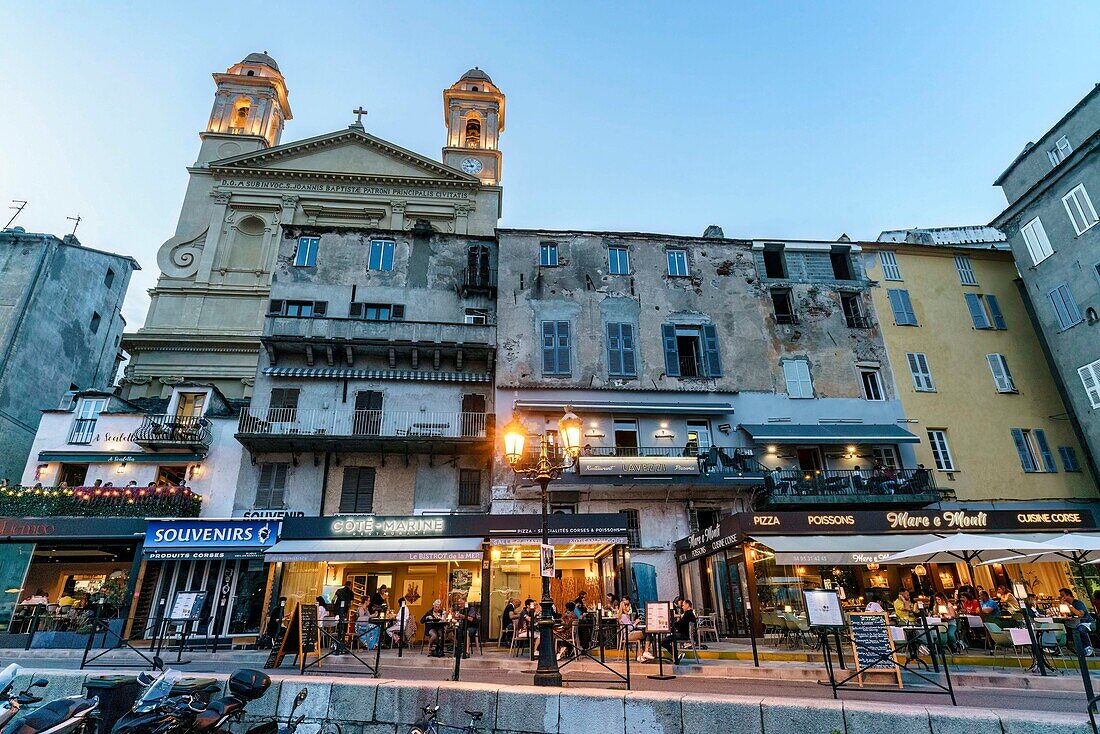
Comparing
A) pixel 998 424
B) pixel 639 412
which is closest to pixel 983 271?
pixel 998 424

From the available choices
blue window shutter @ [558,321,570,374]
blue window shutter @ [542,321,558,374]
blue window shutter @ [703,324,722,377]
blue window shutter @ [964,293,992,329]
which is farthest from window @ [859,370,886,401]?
blue window shutter @ [542,321,558,374]

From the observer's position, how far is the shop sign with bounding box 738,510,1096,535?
17234mm

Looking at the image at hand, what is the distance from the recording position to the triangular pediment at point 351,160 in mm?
35812

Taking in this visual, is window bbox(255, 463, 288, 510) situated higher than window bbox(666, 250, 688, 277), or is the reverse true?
window bbox(666, 250, 688, 277)

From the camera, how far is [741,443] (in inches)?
920

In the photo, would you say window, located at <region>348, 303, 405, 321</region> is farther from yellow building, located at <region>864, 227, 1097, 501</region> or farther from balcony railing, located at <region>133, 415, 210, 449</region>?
yellow building, located at <region>864, 227, 1097, 501</region>

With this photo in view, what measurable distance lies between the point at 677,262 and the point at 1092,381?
1594 centimetres

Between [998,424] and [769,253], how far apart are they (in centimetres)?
1145

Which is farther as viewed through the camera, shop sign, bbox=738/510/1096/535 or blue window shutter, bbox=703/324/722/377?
blue window shutter, bbox=703/324/722/377

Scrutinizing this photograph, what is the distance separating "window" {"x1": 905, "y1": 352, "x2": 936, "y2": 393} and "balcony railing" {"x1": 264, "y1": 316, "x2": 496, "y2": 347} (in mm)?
17352

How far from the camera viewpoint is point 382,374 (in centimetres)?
2348

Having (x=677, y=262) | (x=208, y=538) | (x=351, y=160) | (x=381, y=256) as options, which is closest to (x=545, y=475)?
(x=208, y=538)

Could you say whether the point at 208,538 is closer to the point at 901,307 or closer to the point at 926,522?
the point at 926,522

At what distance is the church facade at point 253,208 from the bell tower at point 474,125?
12cm
